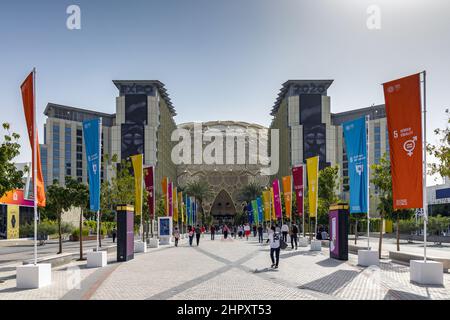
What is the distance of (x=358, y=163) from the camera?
72.2 feet

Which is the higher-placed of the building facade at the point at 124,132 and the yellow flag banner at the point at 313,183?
the building facade at the point at 124,132

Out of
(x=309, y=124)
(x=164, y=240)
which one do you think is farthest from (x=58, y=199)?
(x=309, y=124)

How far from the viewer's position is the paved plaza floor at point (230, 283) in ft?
41.2

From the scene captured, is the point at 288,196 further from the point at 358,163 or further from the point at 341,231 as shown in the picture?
the point at 358,163

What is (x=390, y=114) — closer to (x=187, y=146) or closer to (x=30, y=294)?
(x=30, y=294)

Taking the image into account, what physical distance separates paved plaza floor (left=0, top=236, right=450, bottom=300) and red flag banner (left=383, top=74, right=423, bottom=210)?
2671mm

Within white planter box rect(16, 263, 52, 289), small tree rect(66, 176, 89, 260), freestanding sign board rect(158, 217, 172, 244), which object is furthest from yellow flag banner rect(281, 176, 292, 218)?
→ white planter box rect(16, 263, 52, 289)

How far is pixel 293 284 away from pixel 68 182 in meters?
18.3

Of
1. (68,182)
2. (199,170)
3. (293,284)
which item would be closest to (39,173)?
(293,284)

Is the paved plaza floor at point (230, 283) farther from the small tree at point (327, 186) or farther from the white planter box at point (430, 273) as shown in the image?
the small tree at point (327, 186)

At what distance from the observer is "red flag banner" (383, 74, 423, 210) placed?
14719 millimetres

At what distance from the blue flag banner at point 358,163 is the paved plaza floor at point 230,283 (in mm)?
Result: 2718

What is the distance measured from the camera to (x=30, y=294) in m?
13.2

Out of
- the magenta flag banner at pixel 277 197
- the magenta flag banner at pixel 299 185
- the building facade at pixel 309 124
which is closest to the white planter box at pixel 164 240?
the magenta flag banner at pixel 277 197
